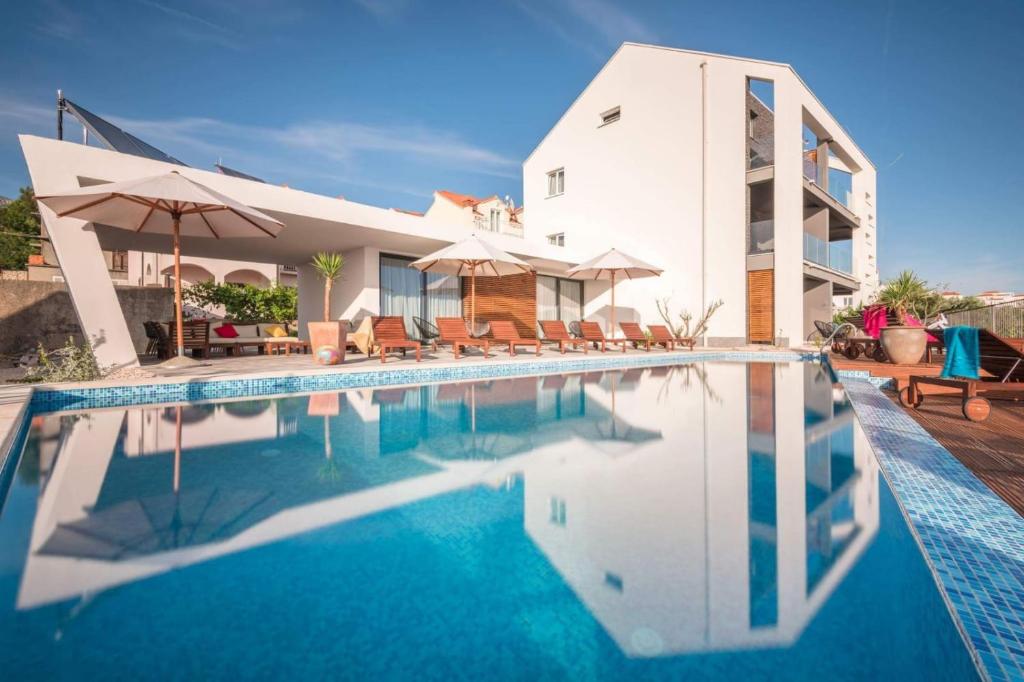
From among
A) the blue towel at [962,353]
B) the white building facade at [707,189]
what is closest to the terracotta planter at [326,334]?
the blue towel at [962,353]

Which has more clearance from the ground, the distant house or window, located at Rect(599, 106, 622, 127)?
window, located at Rect(599, 106, 622, 127)

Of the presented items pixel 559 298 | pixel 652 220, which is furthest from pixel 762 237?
pixel 559 298

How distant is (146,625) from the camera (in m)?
1.59

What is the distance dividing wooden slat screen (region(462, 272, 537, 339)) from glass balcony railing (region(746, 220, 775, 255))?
7.61 meters

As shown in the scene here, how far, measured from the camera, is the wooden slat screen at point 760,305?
608 inches

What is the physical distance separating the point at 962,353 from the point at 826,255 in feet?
52.2

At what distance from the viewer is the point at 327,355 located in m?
8.59

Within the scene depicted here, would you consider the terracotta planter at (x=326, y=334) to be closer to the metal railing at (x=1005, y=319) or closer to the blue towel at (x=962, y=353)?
the blue towel at (x=962, y=353)

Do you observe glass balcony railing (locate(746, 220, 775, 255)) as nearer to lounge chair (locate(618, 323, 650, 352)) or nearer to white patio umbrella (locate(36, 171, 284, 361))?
lounge chair (locate(618, 323, 650, 352))

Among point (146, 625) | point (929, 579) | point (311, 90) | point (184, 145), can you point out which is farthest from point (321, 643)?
point (184, 145)

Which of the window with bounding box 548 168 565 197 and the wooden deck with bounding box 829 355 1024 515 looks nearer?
the wooden deck with bounding box 829 355 1024 515

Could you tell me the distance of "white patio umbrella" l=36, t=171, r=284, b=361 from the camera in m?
6.45

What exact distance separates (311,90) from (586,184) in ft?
40.9

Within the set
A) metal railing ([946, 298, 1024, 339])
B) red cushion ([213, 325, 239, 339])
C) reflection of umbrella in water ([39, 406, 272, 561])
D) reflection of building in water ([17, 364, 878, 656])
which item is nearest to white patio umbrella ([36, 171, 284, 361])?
reflection of building in water ([17, 364, 878, 656])
